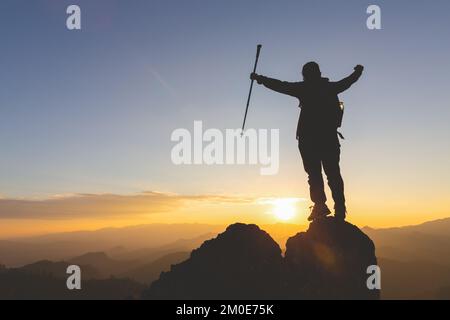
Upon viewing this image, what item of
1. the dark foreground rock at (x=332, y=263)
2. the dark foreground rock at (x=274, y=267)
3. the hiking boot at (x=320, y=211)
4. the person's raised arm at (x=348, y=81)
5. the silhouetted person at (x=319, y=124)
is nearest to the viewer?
the dark foreground rock at (x=332, y=263)

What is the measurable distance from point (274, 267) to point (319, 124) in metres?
6.45

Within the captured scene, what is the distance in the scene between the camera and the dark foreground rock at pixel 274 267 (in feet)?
52.0

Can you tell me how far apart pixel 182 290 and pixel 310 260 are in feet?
19.0

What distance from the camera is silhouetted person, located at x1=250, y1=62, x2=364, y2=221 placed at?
16.6 meters

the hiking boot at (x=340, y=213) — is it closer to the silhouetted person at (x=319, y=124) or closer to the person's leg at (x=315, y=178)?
the silhouetted person at (x=319, y=124)

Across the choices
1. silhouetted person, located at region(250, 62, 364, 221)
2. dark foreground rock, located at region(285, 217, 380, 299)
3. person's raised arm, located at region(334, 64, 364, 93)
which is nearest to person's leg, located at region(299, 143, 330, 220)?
silhouetted person, located at region(250, 62, 364, 221)

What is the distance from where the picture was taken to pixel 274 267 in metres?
18.1

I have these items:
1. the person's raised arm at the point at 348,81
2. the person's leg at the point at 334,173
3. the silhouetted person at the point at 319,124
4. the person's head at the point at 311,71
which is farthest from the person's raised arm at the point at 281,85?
the person's leg at the point at 334,173

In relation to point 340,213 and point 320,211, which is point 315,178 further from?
point 340,213

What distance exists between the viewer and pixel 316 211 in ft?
55.8

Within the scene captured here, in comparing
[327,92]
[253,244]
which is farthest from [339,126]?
[253,244]

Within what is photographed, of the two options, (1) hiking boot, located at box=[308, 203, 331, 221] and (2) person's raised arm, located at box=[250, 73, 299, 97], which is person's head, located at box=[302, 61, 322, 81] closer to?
(2) person's raised arm, located at box=[250, 73, 299, 97]

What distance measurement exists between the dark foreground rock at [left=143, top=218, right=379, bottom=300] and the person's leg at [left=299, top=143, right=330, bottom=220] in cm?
51
